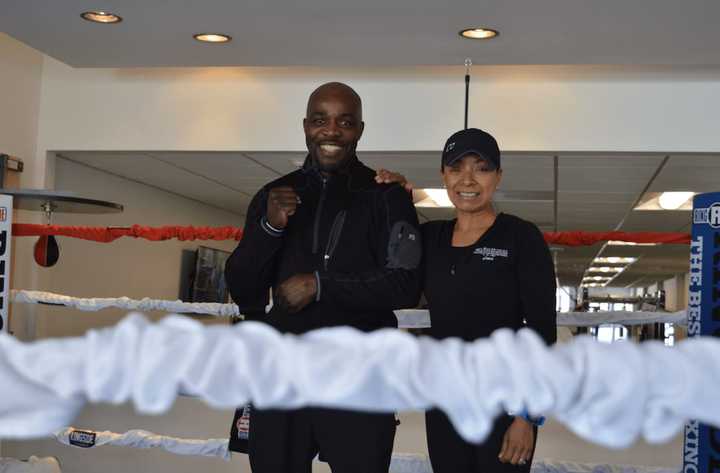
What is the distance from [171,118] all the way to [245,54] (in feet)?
4.03

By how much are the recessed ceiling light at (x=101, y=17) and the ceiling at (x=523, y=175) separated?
1713mm

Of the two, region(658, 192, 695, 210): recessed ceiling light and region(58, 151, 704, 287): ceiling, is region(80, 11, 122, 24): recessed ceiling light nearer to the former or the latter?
region(58, 151, 704, 287): ceiling

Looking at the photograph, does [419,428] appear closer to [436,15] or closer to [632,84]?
[436,15]

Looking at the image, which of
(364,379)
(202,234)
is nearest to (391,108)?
(202,234)

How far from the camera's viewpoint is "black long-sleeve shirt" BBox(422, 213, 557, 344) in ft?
5.71

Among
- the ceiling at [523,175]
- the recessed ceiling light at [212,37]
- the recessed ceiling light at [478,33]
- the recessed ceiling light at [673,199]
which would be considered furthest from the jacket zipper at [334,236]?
the recessed ceiling light at [673,199]

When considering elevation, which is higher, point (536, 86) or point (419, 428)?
point (536, 86)

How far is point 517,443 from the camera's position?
1679mm

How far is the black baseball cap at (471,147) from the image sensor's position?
5.89 ft

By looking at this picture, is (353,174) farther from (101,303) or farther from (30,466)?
(101,303)

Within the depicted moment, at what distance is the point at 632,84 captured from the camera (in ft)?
15.5

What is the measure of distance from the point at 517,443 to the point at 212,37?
266 cm

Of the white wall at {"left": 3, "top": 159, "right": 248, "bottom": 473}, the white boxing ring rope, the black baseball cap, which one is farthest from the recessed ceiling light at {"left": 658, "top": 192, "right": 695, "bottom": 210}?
the black baseball cap

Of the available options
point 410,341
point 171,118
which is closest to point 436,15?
point 171,118
